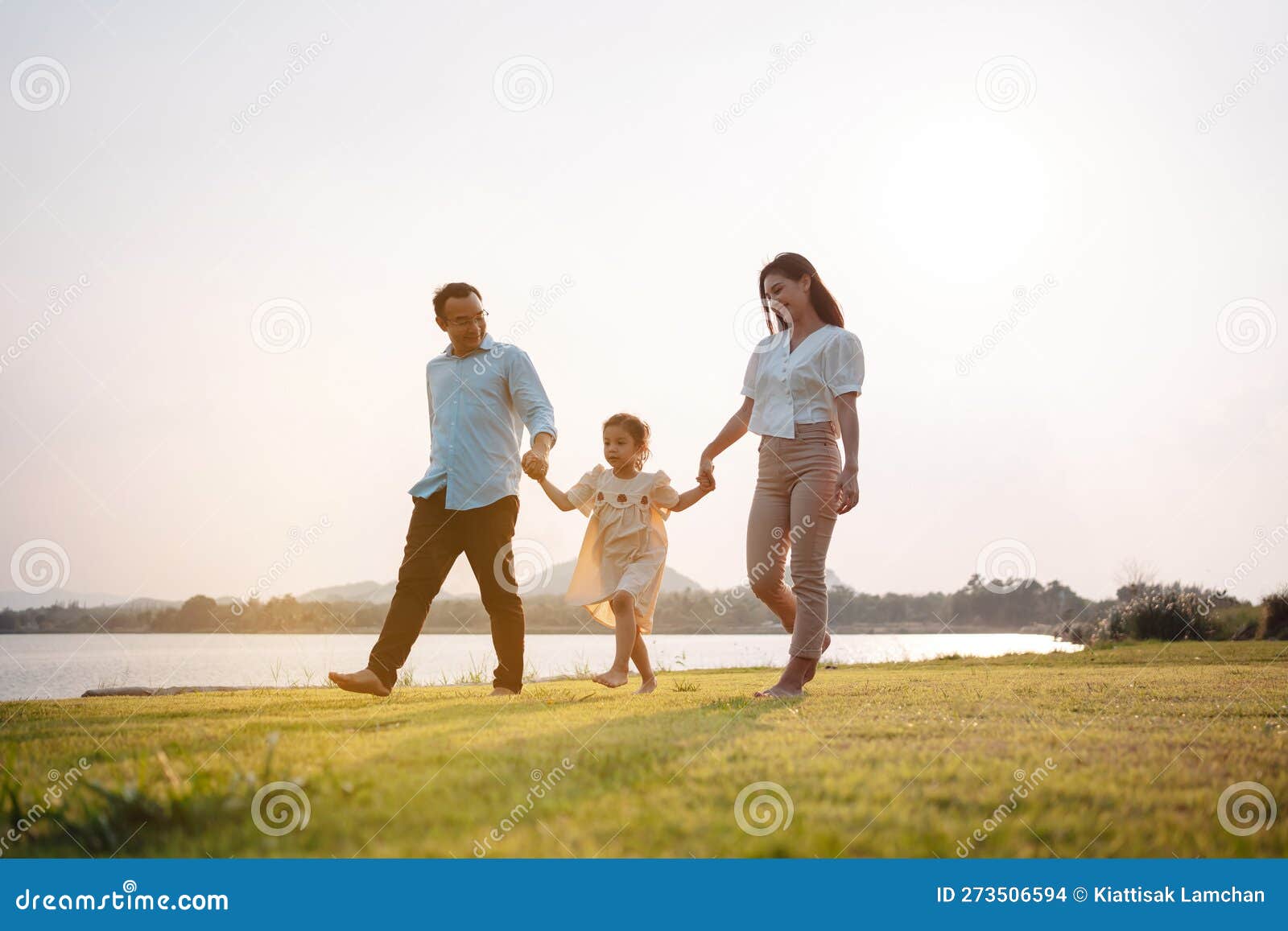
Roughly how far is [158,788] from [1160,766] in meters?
2.59

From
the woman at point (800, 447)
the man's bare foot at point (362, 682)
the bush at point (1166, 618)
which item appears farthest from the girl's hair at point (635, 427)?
the bush at point (1166, 618)

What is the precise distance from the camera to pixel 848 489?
4.86m

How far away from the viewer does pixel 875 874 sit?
172cm

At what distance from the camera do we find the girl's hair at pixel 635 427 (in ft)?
20.8

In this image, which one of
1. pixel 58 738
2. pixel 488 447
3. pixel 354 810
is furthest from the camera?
pixel 488 447

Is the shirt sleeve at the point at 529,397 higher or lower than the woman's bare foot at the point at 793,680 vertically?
higher

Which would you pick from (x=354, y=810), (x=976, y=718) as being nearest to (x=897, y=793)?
(x=354, y=810)

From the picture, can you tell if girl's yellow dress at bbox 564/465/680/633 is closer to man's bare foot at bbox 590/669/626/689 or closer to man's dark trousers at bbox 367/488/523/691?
man's bare foot at bbox 590/669/626/689

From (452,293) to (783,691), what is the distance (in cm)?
320

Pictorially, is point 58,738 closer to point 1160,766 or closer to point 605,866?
point 605,866

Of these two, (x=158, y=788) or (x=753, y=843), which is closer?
(x=753, y=843)

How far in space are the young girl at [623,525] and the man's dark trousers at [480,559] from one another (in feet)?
2.63

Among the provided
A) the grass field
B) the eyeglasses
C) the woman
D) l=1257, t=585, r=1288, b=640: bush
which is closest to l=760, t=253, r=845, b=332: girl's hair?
the woman

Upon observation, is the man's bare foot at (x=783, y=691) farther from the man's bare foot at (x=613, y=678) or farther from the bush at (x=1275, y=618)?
the bush at (x=1275, y=618)
